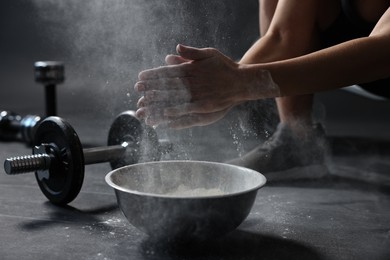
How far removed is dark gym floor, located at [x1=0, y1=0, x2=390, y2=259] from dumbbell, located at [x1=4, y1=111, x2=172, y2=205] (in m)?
0.04

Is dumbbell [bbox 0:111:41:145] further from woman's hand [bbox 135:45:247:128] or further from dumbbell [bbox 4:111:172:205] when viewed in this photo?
woman's hand [bbox 135:45:247:128]

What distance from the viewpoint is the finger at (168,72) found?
3.08 feet

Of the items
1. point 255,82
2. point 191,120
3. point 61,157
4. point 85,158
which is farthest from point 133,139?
point 255,82

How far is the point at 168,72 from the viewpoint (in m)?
0.94

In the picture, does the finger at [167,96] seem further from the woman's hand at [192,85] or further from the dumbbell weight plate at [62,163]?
the dumbbell weight plate at [62,163]

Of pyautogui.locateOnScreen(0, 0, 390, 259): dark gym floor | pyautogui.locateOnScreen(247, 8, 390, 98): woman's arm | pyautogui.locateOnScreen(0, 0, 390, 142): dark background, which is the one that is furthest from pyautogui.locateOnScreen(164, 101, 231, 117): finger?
pyautogui.locateOnScreen(0, 0, 390, 142): dark background

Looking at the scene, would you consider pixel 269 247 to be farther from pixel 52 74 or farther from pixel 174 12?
pixel 52 74

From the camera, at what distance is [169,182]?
41.2 inches

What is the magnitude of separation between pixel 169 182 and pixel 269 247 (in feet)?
0.76

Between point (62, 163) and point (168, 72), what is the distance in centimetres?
33

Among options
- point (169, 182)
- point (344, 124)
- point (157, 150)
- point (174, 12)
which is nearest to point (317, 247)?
point (169, 182)

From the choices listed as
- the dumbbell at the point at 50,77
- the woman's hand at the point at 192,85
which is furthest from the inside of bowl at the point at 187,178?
the dumbbell at the point at 50,77

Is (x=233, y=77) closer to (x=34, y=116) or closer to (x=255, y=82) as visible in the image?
(x=255, y=82)

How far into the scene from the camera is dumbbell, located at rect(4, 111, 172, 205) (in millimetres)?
1092
